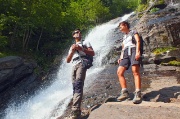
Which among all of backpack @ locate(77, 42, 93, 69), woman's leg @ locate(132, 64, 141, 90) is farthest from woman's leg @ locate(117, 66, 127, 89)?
backpack @ locate(77, 42, 93, 69)

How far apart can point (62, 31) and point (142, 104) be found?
946 inches

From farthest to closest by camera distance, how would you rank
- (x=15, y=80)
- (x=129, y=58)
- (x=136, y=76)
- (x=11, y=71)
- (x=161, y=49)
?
1. (x=15, y=80)
2. (x=11, y=71)
3. (x=161, y=49)
4. (x=129, y=58)
5. (x=136, y=76)

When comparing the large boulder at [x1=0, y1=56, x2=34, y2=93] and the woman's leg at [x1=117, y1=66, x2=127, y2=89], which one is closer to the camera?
the woman's leg at [x1=117, y1=66, x2=127, y2=89]

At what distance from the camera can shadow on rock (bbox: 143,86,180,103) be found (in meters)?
5.93

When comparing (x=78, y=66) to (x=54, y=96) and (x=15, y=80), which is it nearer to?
(x=54, y=96)

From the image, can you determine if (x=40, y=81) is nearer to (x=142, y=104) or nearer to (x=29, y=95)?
(x=29, y=95)

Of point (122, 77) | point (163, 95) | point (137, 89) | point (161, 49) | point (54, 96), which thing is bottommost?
point (54, 96)

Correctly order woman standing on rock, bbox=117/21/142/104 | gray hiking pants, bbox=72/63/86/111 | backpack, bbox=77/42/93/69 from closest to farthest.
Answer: gray hiking pants, bbox=72/63/86/111
woman standing on rock, bbox=117/21/142/104
backpack, bbox=77/42/93/69

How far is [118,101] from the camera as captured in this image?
596 cm

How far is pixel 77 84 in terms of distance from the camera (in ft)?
18.9

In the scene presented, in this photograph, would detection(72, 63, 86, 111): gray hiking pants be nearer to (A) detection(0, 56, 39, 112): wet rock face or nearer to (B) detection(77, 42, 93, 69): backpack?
(B) detection(77, 42, 93, 69): backpack

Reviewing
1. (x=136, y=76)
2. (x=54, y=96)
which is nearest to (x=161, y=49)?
(x=54, y=96)

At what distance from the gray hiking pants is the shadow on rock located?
68.8 inches

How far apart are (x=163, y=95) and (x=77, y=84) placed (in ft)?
7.69
